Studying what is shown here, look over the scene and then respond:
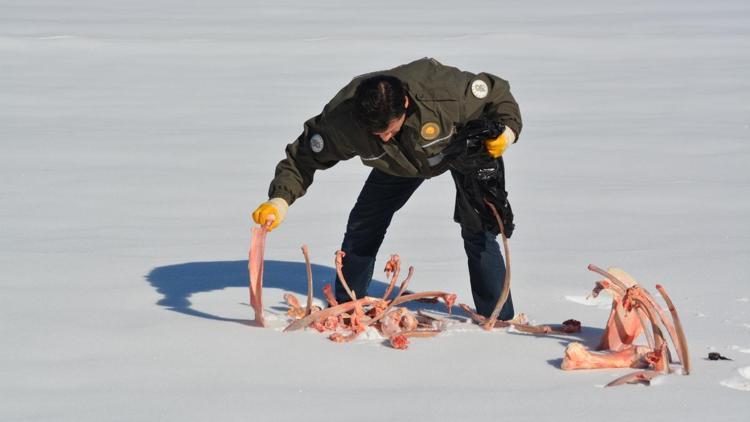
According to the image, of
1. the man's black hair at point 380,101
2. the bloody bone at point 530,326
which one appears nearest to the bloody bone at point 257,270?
the man's black hair at point 380,101

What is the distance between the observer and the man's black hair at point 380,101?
3393 mm

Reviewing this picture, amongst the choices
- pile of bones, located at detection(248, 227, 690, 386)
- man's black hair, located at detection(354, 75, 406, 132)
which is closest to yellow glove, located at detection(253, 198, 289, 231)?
pile of bones, located at detection(248, 227, 690, 386)

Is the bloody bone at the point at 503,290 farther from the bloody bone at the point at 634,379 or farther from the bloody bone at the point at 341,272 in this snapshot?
the bloody bone at the point at 634,379

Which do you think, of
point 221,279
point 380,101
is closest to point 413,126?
point 380,101

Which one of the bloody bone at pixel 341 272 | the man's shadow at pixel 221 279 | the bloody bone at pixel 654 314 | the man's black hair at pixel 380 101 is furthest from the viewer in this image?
the man's shadow at pixel 221 279

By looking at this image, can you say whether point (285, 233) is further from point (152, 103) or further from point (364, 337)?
point (152, 103)

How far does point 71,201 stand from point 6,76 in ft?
16.0

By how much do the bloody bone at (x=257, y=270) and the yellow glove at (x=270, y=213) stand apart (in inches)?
1.8

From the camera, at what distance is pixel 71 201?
607 centimetres

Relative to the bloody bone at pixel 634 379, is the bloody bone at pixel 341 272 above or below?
above

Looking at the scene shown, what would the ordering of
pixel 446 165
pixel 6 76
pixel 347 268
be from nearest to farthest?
pixel 446 165 → pixel 347 268 → pixel 6 76

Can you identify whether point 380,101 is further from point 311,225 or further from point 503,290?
point 311,225

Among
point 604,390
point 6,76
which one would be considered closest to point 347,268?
point 604,390

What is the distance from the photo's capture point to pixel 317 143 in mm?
3770
